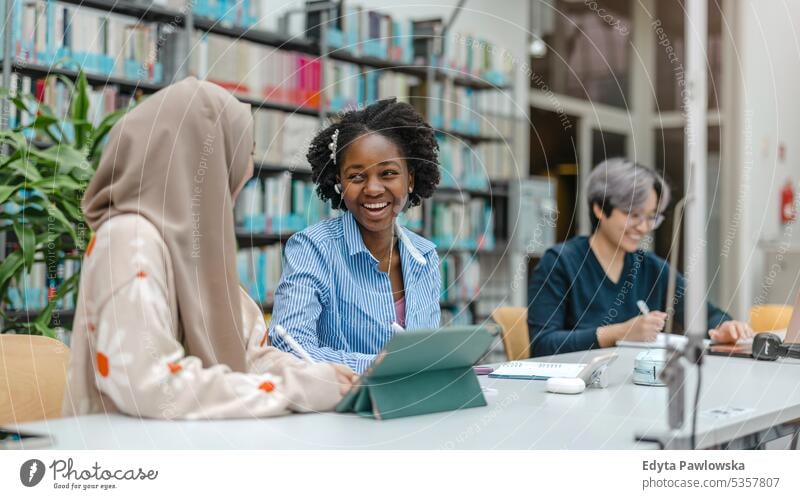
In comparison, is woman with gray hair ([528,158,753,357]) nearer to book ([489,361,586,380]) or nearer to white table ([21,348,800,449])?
book ([489,361,586,380])

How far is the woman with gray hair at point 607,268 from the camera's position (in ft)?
9.07

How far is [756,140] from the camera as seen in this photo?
5.49 meters

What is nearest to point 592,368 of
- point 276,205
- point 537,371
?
point 537,371

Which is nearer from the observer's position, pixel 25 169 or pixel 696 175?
pixel 696 175

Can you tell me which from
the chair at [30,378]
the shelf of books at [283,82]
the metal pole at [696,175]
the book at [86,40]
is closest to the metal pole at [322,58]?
the shelf of books at [283,82]

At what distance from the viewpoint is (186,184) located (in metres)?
1.41

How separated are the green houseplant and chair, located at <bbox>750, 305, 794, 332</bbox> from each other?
8.02 feet

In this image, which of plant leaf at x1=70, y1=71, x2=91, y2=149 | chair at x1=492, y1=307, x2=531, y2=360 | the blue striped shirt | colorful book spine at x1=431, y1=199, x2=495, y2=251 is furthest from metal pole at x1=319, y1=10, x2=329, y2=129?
the blue striped shirt

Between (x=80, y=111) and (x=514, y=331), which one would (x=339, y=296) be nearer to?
(x=514, y=331)

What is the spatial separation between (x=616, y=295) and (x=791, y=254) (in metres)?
2.96

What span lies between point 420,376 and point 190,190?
0.50m

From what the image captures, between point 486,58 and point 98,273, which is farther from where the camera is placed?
point 486,58
